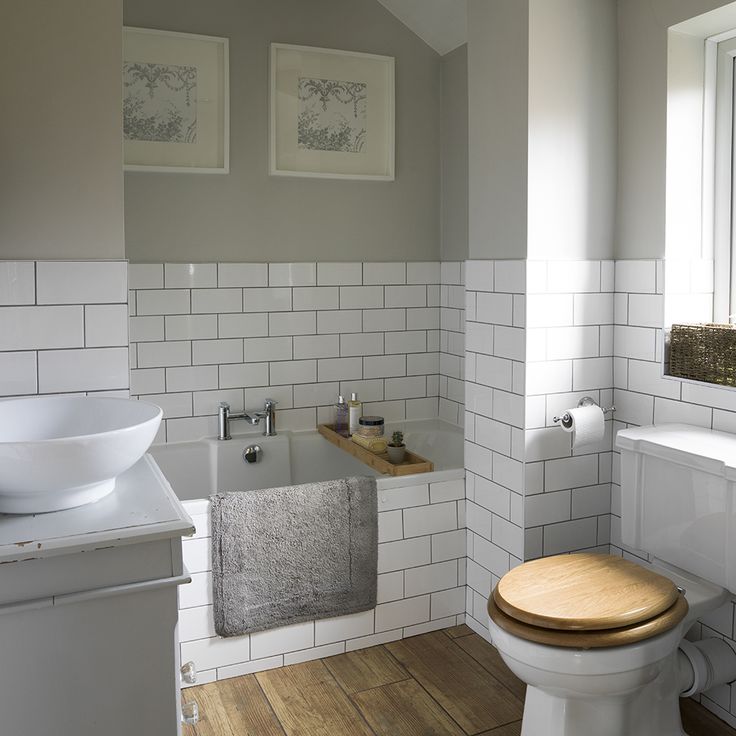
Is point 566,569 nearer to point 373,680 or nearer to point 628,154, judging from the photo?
point 373,680

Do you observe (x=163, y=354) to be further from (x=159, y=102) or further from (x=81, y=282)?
(x=81, y=282)

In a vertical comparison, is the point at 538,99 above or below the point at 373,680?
above

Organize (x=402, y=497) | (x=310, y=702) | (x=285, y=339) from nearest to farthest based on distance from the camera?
(x=310, y=702) < (x=402, y=497) < (x=285, y=339)

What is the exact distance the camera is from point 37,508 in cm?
164

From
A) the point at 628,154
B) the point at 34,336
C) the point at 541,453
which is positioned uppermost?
the point at 628,154

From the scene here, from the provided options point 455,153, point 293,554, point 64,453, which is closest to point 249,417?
point 293,554

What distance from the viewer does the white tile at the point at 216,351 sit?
11.3 feet

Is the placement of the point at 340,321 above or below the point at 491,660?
above

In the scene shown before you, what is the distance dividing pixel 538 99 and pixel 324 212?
49.8 inches

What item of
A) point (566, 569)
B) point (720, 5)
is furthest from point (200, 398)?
point (720, 5)

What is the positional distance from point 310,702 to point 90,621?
47.8 inches

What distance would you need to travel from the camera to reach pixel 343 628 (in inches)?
113

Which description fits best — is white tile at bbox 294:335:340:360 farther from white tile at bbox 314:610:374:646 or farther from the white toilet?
the white toilet

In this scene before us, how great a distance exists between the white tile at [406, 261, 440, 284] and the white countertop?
2226 millimetres
